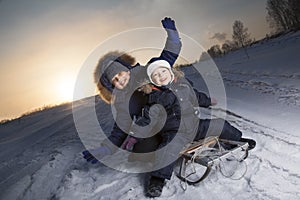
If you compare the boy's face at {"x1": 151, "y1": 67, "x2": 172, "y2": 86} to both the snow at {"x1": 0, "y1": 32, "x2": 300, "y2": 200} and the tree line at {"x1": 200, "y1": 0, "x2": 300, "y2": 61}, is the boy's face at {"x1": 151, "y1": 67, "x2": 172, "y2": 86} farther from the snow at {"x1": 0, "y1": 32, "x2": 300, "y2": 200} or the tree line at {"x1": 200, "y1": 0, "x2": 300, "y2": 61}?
the tree line at {"x1": 200, "y1": 0, "x2": 300, "y2": 61}

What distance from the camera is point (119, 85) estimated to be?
3145mm

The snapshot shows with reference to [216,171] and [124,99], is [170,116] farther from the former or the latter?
[216,171]

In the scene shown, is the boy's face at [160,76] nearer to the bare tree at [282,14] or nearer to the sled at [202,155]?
the sled at [202,155]

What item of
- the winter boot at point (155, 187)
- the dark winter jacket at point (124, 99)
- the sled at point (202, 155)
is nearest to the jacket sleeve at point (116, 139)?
the dark winter jacket at point (124, 99)

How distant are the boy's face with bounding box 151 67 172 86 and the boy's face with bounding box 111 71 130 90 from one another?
0.34 metres

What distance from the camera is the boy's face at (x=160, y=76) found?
3043 mm

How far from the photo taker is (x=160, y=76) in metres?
3.05

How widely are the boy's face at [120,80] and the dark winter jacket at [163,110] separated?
1.21 ft

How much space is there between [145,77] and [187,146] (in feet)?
3.31

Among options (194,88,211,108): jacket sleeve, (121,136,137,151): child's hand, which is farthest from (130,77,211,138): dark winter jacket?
(194,88,211,108): jacket sleeve

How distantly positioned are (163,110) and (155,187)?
905 mm

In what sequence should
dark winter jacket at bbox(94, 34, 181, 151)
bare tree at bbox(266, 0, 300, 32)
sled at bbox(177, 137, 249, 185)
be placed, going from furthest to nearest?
1. bare tree at bbox(266, 0, 300, 32)
2. dark winter jacket at bbox(94, 34, 181, 151)
3. sled at bbox(177, 137, 249, 185)

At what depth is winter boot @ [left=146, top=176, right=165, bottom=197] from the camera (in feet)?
8.48

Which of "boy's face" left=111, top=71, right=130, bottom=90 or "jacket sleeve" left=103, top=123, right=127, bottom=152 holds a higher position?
"boy's face" left=111, top=71, right=130, bottom=90
